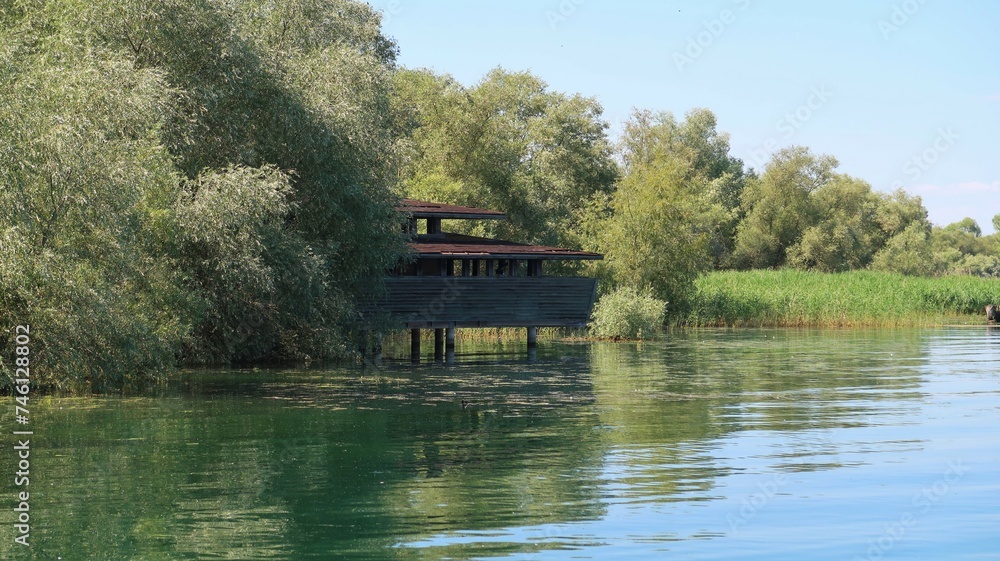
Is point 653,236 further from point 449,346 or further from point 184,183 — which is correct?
point 184,183

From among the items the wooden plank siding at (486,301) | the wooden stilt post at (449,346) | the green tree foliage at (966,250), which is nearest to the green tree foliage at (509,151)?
the wooden plank siding at (486,301)

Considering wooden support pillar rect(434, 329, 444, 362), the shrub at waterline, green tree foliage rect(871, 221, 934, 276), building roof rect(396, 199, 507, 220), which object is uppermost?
green tree foliage rect(871, 221, 934, 276)

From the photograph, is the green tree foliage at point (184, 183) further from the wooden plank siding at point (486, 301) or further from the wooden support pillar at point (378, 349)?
the wooden plank siding at point (486, 301)

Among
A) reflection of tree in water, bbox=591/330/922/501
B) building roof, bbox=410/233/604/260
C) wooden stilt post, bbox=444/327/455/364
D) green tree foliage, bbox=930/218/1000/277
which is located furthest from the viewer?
green tree foliage, bbox=930/218/1000/277

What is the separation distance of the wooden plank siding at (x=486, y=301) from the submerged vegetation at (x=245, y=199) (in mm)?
1999

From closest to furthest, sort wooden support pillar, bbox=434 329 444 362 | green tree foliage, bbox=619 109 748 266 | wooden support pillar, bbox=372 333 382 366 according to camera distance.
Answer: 1. wooden support pillar, bbox=372 333 382 366
2. wooden support pillar, bbox=434 329 444 362
3. green tree foliage, bbox=619 109 748 266

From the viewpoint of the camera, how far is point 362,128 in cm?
3500

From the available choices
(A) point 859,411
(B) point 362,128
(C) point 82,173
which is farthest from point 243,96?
(A) point 859,411

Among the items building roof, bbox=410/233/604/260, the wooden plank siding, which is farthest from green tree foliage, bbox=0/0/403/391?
building roof, bbox=410/233/604/260

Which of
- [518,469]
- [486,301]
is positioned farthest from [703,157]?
[518,469]

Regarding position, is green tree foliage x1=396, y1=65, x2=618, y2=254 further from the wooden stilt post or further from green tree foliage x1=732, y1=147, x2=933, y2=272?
green tree foliage x1=732, y1=147, x2=933, y2=272

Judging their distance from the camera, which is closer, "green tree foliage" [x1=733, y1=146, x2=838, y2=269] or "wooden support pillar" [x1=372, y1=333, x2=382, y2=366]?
"wooden support pillar" [x1=372, y1=333, x2=382, y2=366]

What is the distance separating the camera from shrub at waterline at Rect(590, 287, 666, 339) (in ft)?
162

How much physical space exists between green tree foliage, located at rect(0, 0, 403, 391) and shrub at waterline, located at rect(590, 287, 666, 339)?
45.9ft
